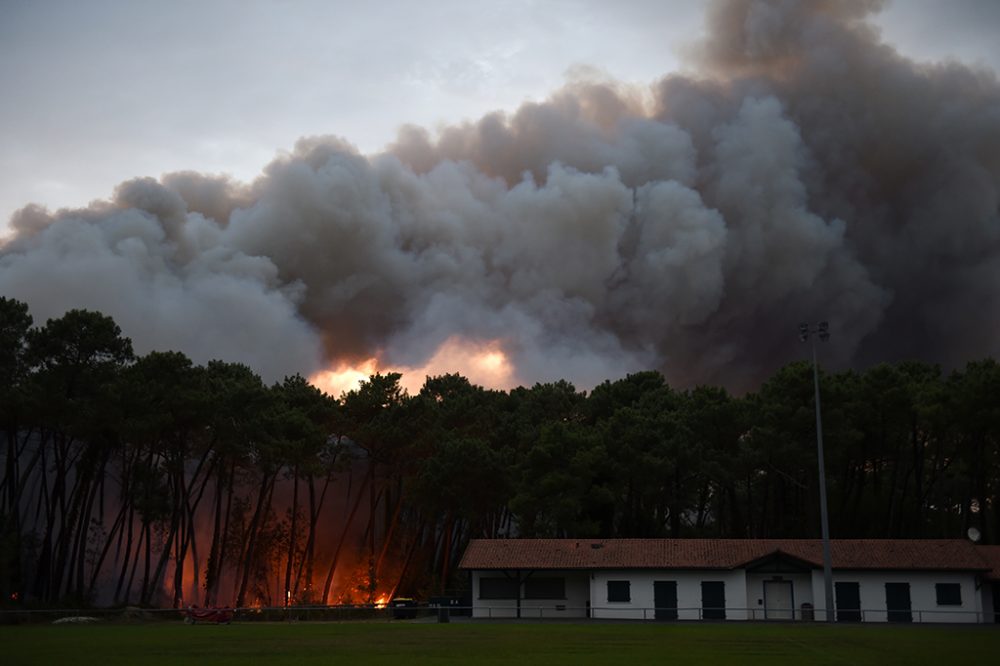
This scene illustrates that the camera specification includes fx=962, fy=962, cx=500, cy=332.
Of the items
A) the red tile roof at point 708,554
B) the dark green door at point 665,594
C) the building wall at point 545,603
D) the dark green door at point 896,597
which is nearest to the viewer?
the dark green door at point 896,597

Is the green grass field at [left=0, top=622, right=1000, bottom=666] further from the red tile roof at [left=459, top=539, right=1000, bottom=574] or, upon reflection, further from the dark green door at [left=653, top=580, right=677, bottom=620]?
the dark green door at [left=653, top=580, right=677, bottom=620]

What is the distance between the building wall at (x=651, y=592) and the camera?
52.6 metres

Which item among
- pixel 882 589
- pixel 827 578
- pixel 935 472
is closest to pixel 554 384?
pixel 935 472

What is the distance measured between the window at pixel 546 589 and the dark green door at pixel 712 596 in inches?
315

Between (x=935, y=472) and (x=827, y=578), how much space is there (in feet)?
86.0

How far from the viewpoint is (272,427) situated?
63156 millimetres

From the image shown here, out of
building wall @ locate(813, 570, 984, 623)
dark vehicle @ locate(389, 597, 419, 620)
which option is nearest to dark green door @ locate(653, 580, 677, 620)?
building wall @ locate(813, 570, 984, 623)

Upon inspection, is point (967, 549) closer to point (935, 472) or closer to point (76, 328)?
point (935, 472)

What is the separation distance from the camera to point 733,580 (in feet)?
173

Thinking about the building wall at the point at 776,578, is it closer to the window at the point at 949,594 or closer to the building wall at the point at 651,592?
the building wall at the point at 651,592

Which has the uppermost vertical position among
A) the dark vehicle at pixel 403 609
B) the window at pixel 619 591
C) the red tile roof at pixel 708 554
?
the red tile roof at pixel 708 554

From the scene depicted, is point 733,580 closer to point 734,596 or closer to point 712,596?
point 734,596

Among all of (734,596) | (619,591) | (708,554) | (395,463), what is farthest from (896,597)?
(395,463)

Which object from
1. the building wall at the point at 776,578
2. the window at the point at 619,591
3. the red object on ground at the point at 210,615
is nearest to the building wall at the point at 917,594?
the building wall at the point at 776,578
